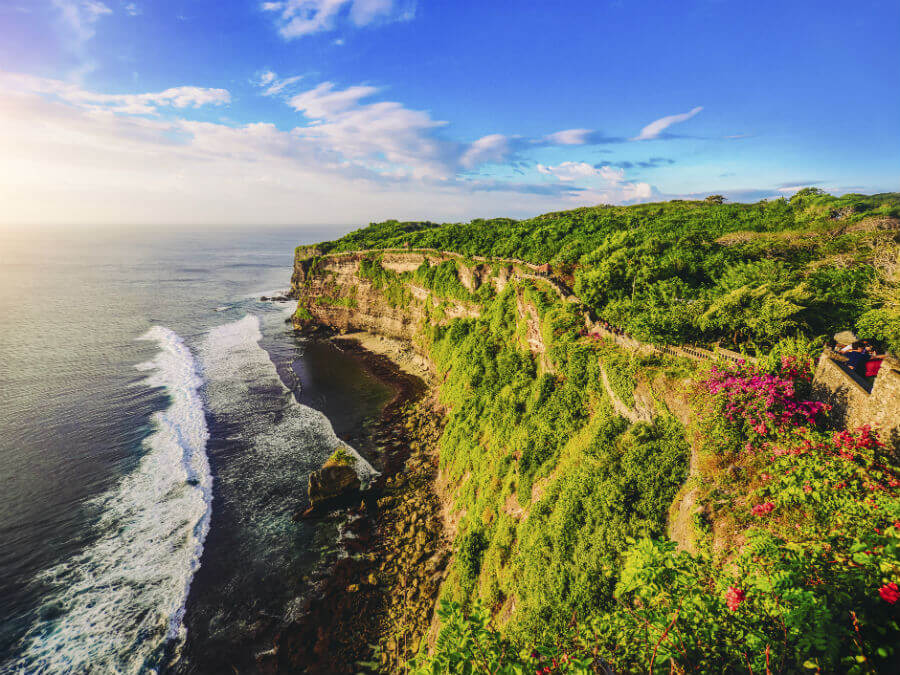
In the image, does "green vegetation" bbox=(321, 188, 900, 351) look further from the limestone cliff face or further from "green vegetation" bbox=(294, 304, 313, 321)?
"green vegetation" bbox=(294, 304, 313, 321)

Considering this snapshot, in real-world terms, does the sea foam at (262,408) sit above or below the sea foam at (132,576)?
above

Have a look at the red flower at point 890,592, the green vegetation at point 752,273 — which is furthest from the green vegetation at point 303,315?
the red flower at point 890,592

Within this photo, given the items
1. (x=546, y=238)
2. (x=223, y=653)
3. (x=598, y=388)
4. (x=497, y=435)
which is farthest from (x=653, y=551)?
(x=546, y=238)

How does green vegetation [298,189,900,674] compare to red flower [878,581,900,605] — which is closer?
red flower [878,581,900,605]

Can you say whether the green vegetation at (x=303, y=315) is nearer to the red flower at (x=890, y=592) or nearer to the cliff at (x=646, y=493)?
the cliff at (x=646, y=493)

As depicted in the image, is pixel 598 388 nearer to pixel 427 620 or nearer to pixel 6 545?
pixel 427 620

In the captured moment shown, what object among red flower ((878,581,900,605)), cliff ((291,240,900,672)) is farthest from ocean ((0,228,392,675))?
red flower ((878,581,900,605))
